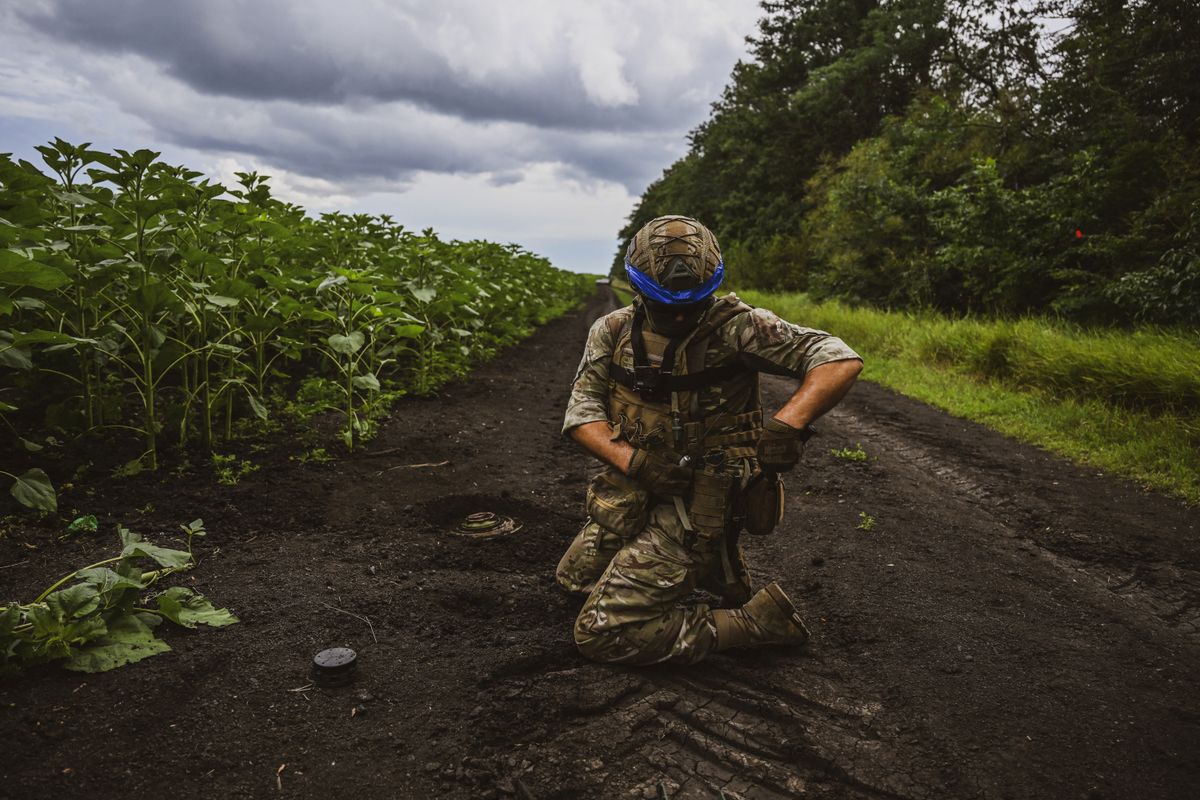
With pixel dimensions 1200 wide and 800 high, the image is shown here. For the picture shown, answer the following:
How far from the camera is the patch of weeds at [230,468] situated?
4250 millimetres

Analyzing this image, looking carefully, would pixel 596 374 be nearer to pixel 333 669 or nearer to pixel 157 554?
pixel 333 669

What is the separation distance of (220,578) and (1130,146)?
12649 millimetres

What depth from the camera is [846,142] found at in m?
28.7

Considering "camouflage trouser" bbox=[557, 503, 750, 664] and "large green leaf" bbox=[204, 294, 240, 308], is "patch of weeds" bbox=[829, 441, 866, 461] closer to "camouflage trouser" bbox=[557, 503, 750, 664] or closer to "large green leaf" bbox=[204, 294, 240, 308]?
"camouflage trouser" bbox=[557, 503, 750, 664]

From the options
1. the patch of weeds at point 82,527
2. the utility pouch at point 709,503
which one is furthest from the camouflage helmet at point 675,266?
the patch of weeds at point 82,527

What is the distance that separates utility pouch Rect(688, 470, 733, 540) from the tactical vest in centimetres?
10

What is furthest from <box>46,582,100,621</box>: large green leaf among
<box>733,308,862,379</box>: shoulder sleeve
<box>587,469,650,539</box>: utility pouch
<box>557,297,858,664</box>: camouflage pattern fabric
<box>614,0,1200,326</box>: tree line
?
<box>614,0,1200,326</box>: tree line

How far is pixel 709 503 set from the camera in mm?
2805

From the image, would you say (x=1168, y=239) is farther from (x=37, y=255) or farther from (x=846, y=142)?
(x=846, y=142)

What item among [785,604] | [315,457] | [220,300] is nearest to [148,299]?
[220,300]

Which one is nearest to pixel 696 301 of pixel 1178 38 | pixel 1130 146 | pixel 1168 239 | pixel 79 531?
pixel 79 531

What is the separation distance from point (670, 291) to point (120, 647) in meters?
2.37

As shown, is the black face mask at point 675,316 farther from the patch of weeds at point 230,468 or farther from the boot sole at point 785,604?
the patch of weeds at point 230,468

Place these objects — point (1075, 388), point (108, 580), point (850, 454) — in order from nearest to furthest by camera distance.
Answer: point (108, 580) → point (850, 454) → point (1075, 388)
